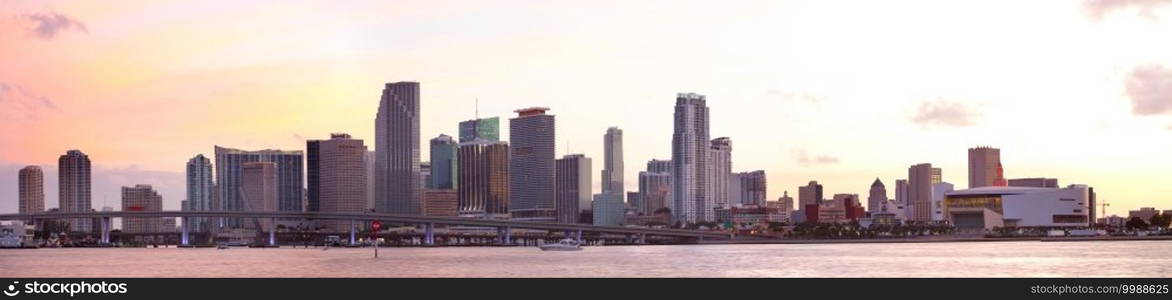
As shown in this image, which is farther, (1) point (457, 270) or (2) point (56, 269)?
(2) point (56, 269)

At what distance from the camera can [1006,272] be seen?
107625 millimetres
